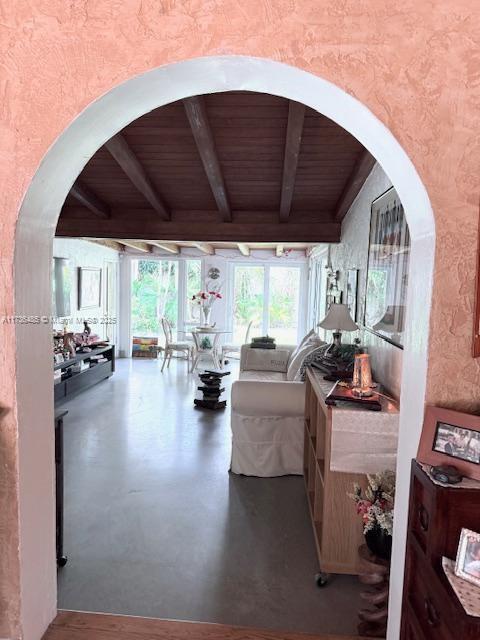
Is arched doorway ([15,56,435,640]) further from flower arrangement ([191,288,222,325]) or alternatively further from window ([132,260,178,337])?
window ([132,260,178,337])

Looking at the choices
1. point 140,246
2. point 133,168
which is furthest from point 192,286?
point 133,168

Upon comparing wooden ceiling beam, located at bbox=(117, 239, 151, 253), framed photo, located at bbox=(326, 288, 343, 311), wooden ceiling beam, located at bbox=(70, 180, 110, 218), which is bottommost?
framed photo, located at bbox=(326, 288, 343, 311)

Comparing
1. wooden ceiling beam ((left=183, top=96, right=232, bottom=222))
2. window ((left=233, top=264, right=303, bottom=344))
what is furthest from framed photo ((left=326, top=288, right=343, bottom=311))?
window ((left=233, top=264, right=303, bottom=344))

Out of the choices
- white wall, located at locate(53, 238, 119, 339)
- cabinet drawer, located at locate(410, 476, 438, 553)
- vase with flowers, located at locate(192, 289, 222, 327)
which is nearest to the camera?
cabinet drawer, located at locate(410, 476, 438, 553)

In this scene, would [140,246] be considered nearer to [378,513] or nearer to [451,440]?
[378,513]

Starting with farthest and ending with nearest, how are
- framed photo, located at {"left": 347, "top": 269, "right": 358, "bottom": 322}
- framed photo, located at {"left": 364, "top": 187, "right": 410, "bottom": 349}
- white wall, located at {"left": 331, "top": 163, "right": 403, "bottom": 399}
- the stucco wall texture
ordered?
framed photo, located at {"left": 347, "top": 269, "right": 358, "bottom": 322}, white wall, located at {"left": 331, "top": 163, "right": 403, "bottom": 399}, framed photo, located at {"left": 364, "top": 187, "right": 410, "bottom": 349}, the stucco wall texture

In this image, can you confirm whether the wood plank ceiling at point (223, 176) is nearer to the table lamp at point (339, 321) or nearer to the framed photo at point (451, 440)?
the table lamp at point (339, 321)

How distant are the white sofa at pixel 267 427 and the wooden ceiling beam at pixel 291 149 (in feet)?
6.03

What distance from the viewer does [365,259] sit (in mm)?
3957

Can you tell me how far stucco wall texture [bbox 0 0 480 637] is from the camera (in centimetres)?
136

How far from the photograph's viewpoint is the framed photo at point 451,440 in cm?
127

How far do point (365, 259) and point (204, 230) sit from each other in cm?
214

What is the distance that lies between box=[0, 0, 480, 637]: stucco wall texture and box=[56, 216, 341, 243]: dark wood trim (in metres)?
3.93

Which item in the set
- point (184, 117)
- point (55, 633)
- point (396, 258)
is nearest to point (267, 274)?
point (184, 117)
